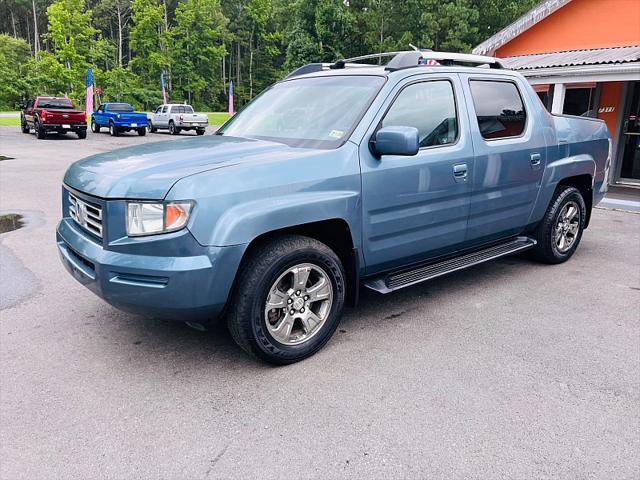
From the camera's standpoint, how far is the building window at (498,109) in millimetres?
4496

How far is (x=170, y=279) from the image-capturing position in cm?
293

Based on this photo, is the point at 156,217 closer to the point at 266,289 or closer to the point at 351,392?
the point at 266,289

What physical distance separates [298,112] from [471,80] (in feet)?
5.02

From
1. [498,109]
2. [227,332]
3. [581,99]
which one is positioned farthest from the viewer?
[581,99]

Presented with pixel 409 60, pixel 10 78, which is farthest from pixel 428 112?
pixel 10 78

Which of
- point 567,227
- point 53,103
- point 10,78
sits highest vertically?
point 10,78

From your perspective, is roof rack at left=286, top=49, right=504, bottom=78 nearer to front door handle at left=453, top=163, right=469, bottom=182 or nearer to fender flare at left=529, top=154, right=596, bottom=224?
front door handle at left=453, top=163, right=469, bottom=182

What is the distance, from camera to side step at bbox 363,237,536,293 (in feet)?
12.8

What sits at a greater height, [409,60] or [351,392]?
[409,60]

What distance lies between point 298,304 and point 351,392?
0.66m

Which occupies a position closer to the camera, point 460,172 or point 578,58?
point 460,172

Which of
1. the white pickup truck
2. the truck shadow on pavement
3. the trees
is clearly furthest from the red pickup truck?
the truck shadow on pavement

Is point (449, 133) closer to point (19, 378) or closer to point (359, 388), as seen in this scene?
point (359, 388)

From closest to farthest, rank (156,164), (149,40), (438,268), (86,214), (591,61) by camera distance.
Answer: (156,164), (86,214), (438,268), (591,61), (149,40)
